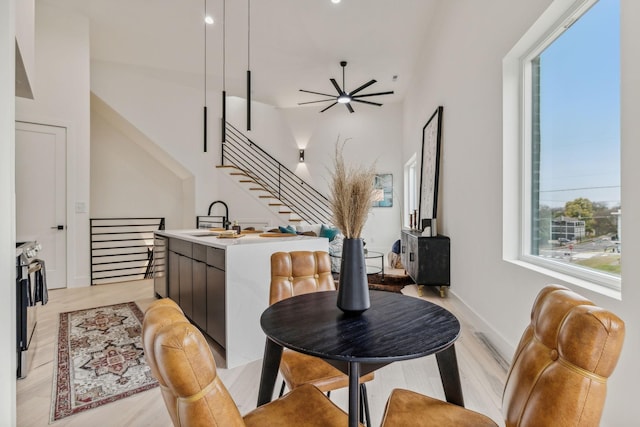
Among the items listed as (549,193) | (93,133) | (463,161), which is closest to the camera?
(549,193)

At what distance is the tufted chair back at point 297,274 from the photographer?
1.72 m

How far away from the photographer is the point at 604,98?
5.55 feet

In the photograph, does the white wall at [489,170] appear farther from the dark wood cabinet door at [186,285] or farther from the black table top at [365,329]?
the dark wood cabinet door at [186,285]

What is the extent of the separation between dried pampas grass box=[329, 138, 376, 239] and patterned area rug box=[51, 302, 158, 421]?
5.81 ft

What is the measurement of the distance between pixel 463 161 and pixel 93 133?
6156 millimetres

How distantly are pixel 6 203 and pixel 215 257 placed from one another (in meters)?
1.26

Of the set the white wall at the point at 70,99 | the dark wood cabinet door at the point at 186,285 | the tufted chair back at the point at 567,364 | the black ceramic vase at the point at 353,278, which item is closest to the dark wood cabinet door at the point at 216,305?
the dark wood cabinet door at the point at 186,285

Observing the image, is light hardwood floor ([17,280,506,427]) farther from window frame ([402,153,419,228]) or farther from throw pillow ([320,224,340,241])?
window frame ([402,153,419,228])

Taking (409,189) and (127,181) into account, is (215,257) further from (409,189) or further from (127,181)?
(409,189)

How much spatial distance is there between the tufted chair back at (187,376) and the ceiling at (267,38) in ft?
14.9

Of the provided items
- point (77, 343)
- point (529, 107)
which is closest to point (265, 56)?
point (529, 107)

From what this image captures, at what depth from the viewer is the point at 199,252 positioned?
2.73 metres

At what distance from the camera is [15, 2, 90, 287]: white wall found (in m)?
4.26

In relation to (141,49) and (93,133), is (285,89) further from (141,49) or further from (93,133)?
(93,133)
